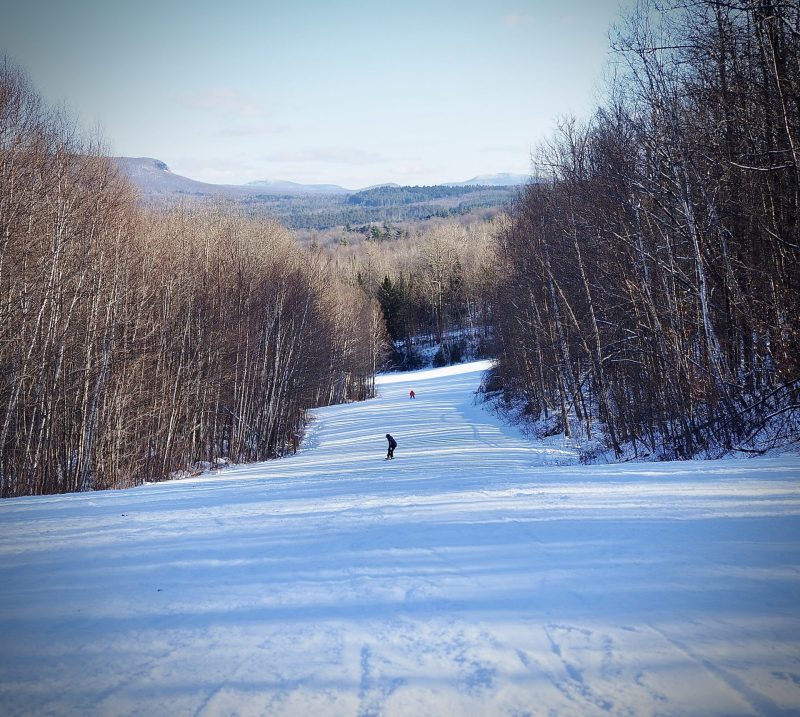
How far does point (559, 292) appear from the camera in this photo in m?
15.7

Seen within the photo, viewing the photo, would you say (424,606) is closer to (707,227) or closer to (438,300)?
(707,227)

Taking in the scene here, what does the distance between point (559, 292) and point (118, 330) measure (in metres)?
15.8

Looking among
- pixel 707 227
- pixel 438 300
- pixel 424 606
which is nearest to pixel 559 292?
pixel 707 227

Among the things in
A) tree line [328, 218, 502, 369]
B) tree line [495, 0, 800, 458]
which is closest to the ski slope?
tree line [495, 0, 800, 458]

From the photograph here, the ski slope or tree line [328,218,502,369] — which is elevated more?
tree line [328,218,502,369]

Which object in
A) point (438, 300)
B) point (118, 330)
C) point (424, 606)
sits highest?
point (438, 300)

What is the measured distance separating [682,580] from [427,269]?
69.5 metres

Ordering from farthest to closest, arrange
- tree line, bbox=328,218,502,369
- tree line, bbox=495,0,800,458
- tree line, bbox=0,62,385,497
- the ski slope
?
tree line, bbox=328,218,502,369
tree line, bbox=0,62,385,497
tree line, bbox=495,0,800,458
the ski slope

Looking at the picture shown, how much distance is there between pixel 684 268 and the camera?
1278cm

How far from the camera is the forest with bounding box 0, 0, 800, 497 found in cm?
940

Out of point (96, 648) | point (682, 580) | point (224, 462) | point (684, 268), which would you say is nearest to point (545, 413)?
point (684, 268)

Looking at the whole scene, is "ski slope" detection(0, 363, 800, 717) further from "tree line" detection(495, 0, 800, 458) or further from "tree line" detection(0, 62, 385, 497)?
"tree line" detection(0, 62, 385, 497)

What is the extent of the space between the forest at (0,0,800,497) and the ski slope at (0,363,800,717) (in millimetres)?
5553

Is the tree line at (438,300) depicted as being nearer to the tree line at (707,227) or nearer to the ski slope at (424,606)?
the tree line at (707,227)
